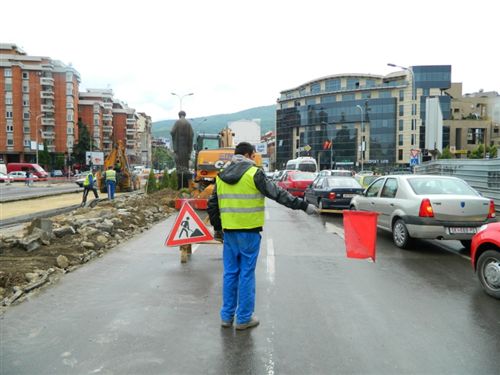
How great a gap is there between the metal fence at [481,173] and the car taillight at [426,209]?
9.66 m

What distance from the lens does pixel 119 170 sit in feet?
89.9

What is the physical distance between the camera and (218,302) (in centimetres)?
529

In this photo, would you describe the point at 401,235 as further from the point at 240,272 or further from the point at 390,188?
the point at 240,272

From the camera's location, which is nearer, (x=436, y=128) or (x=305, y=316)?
(x=305, y=316)

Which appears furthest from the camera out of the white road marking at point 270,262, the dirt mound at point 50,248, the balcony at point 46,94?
the balcony at point 46,94

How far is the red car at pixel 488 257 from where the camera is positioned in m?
5.51

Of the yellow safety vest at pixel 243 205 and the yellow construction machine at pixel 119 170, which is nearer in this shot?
the yellow safety vest at pixel 243 205

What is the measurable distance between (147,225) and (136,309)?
736 centimetres

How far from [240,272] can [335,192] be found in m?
10.7

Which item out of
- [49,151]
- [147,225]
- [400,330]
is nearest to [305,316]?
[400,330]

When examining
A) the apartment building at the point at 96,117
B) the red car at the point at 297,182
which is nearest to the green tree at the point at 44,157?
the apartment building at the point at 96,117

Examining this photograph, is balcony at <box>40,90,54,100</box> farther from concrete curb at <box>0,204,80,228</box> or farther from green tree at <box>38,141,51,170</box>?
concrete curb at <box>0,204,80,228</box>

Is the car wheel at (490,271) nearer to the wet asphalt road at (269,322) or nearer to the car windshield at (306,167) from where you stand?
the wet asphalt road at (269,322)

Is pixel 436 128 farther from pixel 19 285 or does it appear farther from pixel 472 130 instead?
pixel 472 130
